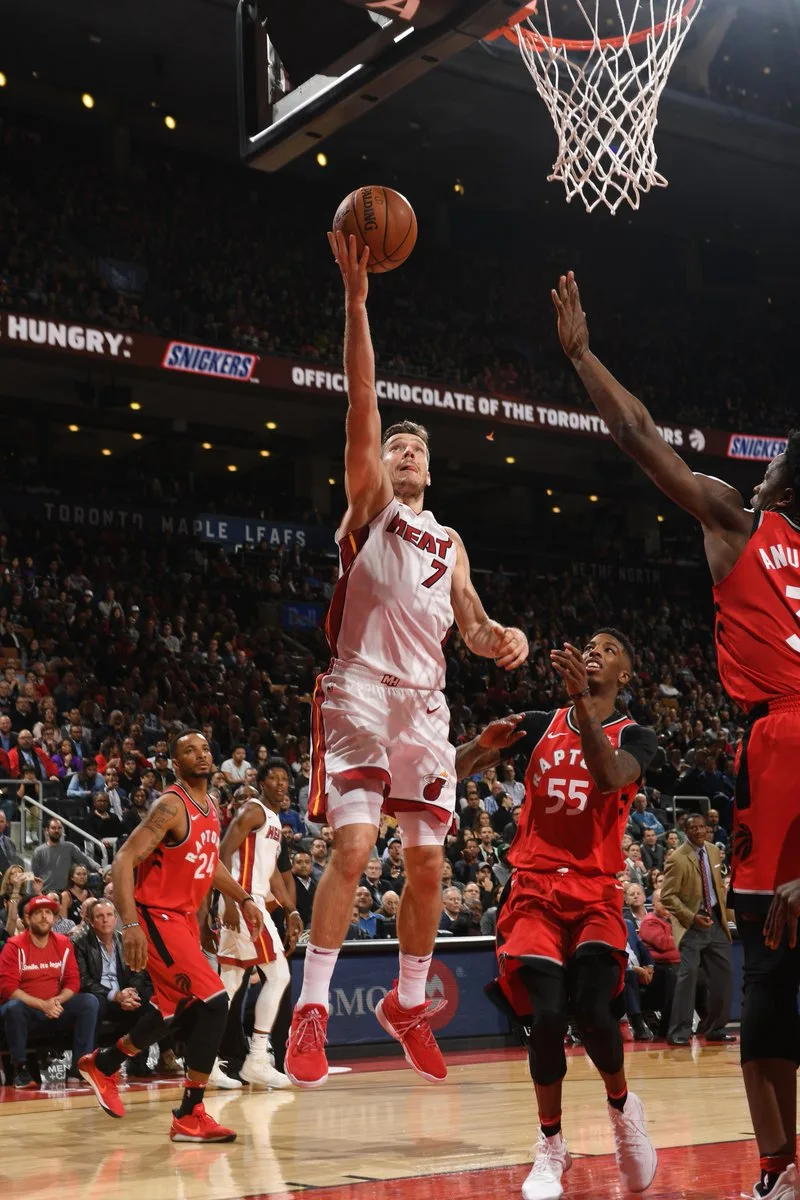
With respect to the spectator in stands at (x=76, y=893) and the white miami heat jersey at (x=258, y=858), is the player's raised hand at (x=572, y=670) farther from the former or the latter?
the spectator in stands at (x=76, y=893)

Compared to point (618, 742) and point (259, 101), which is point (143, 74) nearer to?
point (259, 101)

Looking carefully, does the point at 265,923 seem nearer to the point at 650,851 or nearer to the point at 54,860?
the point at 54,860

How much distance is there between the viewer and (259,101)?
7105mm

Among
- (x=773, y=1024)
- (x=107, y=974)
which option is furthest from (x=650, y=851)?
(x=773, y=1024)

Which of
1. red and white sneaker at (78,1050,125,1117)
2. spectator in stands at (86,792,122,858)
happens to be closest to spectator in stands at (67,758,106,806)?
spectator in stands at (86,792,122,858)

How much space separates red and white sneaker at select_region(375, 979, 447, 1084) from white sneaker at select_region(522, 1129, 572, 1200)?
1.48 feet

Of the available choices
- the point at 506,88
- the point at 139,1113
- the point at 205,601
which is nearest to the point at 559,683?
the point at 205,601

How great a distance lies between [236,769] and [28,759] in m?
2.16

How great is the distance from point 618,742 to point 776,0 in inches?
882

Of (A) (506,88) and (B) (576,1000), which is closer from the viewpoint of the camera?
(B) (576,1000)

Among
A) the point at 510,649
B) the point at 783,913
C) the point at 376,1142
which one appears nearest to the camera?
the point at 783,913

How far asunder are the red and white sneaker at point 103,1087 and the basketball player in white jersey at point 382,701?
8.95 ft

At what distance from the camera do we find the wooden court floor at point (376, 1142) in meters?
5.13

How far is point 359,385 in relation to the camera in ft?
15.7
